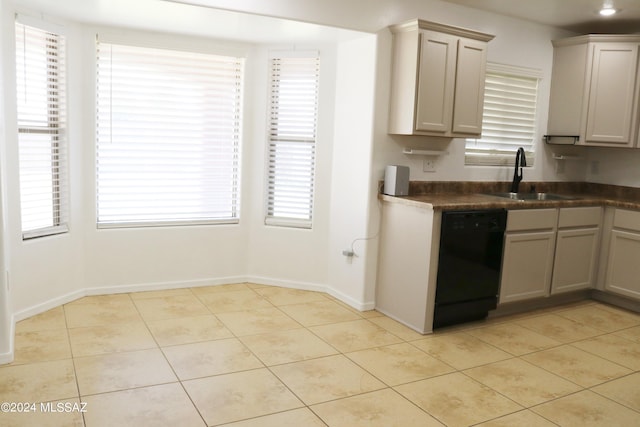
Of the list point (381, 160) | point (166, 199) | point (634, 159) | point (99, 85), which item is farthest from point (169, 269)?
point (634, 159)

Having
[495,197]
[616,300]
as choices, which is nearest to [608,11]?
[495,197]

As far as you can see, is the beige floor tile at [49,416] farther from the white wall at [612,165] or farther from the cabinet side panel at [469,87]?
the white wall at [612,165]

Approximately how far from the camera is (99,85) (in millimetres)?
4008

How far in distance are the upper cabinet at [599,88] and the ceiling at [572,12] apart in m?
0.17

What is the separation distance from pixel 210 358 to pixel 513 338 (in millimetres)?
2091

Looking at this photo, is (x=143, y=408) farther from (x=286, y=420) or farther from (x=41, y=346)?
(x=41, y=346)

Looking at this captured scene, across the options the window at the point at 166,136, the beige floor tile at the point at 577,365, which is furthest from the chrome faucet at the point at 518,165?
the window at the point at 166,136

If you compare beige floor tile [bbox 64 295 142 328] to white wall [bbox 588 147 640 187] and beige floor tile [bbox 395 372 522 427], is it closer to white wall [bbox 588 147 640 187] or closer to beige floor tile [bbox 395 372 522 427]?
beige floor tile [bbox 395 372 522 427]

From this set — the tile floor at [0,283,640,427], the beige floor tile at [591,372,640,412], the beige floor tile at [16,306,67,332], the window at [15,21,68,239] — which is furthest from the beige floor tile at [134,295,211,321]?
the beige floor tile at [591,372,640,412]

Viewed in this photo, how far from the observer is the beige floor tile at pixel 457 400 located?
8.46 ft

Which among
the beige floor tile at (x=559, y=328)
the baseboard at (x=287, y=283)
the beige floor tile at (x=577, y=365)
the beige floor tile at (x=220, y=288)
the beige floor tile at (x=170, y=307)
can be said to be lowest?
the beige floor tile at (x=577, y=365)

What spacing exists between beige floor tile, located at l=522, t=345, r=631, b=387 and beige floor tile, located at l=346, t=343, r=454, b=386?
2.16ft

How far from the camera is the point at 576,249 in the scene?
4406 millimetres

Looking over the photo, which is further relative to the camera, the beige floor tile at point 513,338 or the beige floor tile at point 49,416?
the beige floor tile at point 513,338
